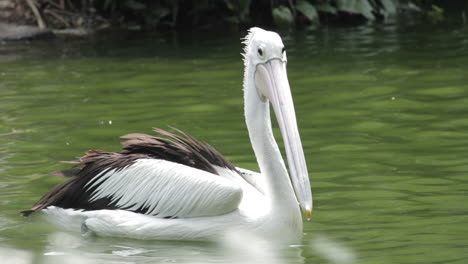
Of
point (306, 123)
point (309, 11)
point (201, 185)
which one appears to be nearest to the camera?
point (201, 185)

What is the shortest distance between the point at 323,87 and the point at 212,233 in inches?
152

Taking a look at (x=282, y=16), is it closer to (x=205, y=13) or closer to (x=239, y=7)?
(x=239, y=7)

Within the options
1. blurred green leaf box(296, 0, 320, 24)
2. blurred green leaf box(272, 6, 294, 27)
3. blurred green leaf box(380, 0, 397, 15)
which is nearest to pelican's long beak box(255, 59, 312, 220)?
blurred green leaf box(272, 6, 294, 27)

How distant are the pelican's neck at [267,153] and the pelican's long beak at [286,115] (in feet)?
0.17

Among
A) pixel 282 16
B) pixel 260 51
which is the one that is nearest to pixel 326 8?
pixel 282 16

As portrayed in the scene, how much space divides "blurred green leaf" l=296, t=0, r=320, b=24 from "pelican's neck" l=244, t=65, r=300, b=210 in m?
7.67

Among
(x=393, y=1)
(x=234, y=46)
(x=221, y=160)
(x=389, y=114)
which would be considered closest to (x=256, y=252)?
(x=221, y=160)

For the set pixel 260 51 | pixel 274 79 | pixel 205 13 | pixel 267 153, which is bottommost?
pixel 205 13

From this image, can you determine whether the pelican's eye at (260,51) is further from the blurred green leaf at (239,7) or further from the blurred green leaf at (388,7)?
the blurred green leaf at (388,7)

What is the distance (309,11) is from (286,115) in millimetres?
8000

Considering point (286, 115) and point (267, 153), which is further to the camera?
point (267, 153)

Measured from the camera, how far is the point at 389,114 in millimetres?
7117

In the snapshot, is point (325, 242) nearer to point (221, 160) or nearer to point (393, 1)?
point (221, 160)

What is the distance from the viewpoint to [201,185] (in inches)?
179
